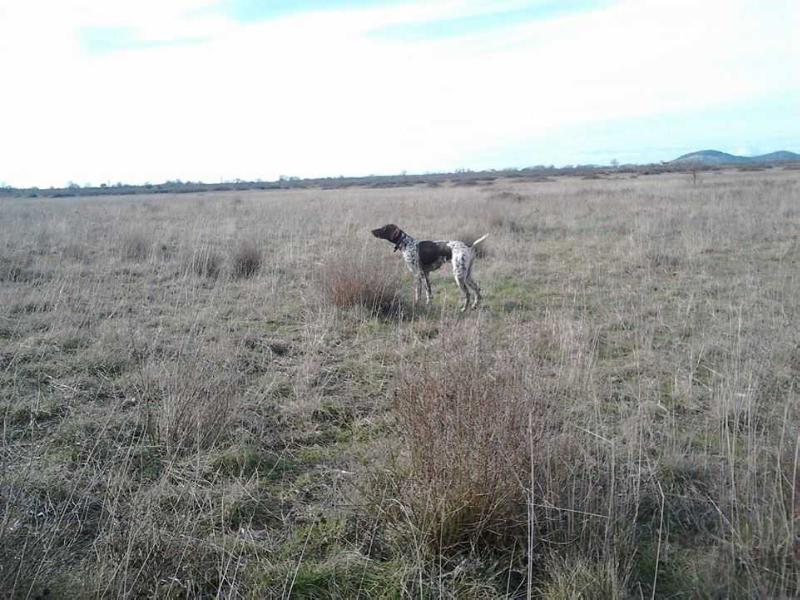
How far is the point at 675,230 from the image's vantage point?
39.2 feet

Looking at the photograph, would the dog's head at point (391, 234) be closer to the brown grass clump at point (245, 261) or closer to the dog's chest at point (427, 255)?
the dog's chest at point (427, 255)

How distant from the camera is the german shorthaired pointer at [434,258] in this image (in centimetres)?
711

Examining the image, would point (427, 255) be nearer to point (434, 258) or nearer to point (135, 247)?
point (434, 258)

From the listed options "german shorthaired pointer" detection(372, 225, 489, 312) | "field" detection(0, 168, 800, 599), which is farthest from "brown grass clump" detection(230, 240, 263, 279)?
"german shorthaired pointer" detection(372, 225, 489, 312)

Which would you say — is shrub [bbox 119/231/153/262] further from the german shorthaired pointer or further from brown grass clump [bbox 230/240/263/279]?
the german shorthaired pointer

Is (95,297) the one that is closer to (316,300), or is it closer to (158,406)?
(316,300)

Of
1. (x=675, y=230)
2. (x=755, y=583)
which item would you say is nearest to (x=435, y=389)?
(x=755, y=583)

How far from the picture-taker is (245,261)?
9008 millimetres

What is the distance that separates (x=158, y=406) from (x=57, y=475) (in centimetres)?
70

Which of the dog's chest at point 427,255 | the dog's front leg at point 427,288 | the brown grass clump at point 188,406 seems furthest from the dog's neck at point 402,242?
the brown grass clump at point 188,406

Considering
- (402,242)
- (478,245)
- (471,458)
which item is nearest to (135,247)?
(402,242)

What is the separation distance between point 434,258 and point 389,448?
16.2 feet

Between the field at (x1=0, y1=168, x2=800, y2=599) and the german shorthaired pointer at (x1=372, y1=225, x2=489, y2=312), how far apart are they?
0.49 metres

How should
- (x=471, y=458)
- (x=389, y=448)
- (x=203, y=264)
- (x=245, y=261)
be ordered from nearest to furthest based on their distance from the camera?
(x=471, y=458) → (x=389, y=448) → (x=203, y=264) → (x=245, y=261)
